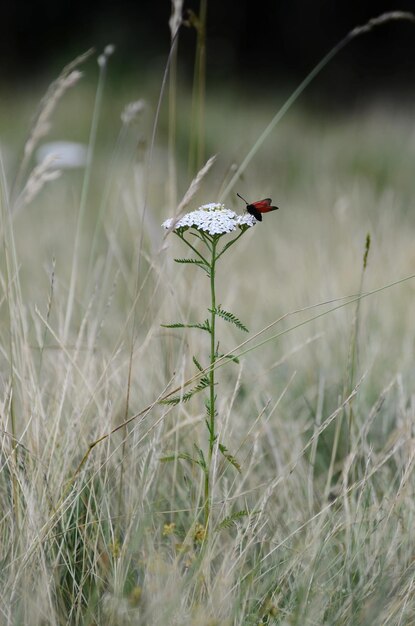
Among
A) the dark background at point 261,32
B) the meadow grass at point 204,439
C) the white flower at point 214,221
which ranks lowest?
the meadow grass at point 204,439

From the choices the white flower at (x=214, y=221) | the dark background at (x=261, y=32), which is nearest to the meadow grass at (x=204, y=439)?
the white flower at (x=214, y=221)

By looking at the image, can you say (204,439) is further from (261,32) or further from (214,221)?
(261,32)

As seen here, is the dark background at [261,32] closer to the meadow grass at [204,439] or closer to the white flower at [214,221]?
the meadow grass at [204,439]

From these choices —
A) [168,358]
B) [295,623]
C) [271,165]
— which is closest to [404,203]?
[271,165]

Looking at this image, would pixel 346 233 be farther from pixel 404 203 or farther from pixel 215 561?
pixel 215 561

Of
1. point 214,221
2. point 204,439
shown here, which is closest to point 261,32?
point 204,439

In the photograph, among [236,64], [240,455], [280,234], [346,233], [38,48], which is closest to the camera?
[240,455]
